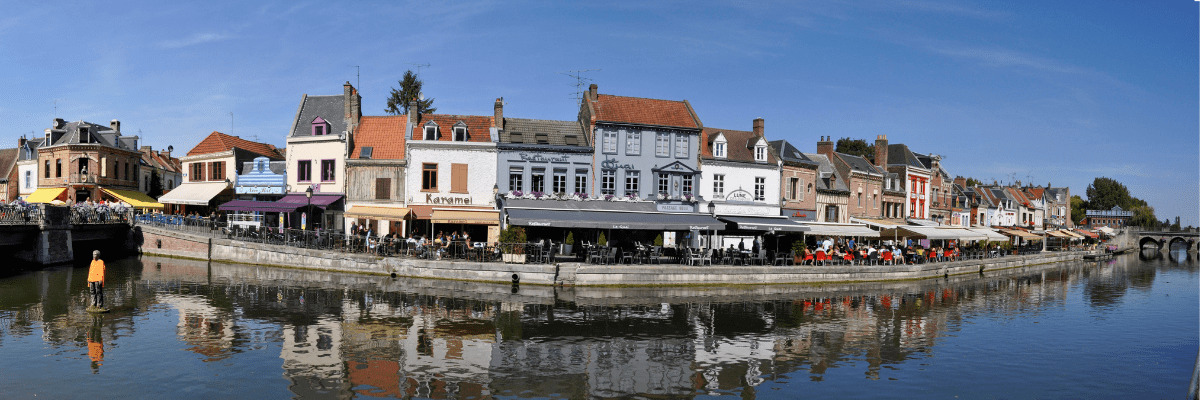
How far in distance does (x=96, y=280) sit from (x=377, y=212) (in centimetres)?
1502

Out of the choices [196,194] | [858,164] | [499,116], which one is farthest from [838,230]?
[196,194]

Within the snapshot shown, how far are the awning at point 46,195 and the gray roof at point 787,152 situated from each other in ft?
143

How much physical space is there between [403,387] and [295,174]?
91.0ft

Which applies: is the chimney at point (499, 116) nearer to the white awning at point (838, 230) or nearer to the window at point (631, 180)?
the window at point (631, 180)

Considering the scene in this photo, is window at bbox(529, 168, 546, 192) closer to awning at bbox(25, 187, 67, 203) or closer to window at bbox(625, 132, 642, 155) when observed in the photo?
window at bbox(625, 132, 642, 155)

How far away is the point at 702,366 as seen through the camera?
624 inches

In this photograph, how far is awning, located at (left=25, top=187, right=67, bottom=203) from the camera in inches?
1665

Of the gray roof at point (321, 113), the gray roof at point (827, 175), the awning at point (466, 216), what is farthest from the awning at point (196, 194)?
the gray roof at point (827, 175)

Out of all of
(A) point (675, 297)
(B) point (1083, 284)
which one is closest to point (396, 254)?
(A) point (675, 297)

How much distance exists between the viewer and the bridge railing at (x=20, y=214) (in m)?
29.2

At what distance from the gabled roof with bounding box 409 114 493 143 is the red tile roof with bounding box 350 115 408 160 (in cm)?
127

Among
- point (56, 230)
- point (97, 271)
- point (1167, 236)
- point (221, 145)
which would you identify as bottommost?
point (1167, 236)

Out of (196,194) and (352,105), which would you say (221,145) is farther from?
(352,105)

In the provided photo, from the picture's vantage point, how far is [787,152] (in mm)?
43562
